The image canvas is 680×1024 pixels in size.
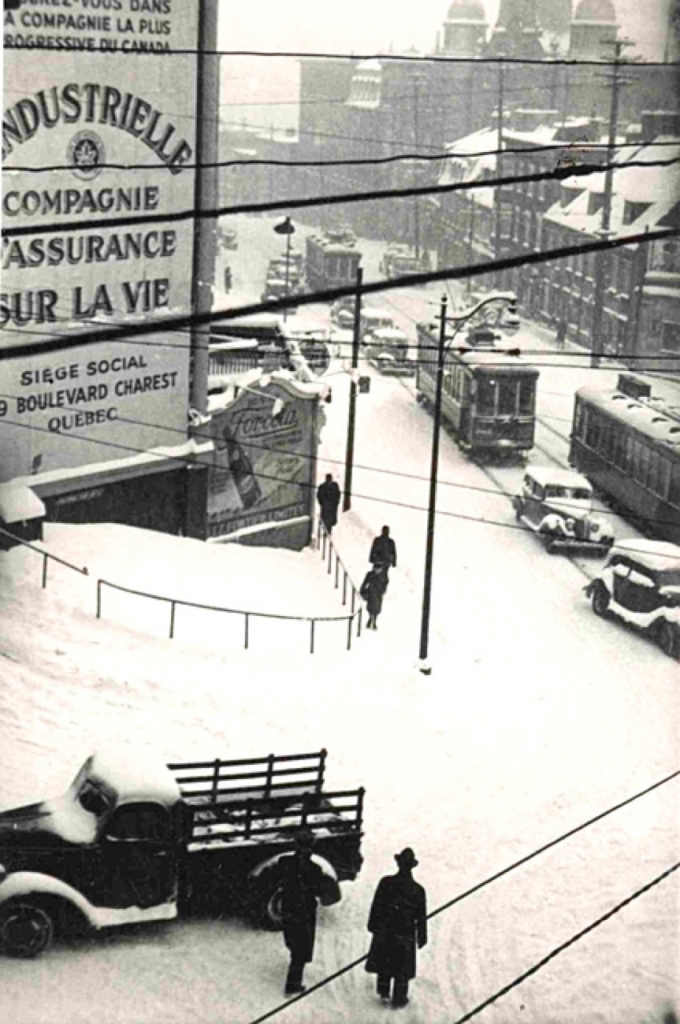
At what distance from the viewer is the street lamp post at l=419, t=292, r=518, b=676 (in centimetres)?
714

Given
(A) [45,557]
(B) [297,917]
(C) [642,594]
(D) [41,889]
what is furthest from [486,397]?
(D) [41,889]

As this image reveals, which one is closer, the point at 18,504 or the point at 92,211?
the point at 18,504

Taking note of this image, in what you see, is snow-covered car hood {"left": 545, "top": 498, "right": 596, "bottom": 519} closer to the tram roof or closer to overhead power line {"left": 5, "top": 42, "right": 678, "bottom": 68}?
the tram roof

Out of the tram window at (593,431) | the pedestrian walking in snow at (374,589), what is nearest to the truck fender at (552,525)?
the tram window at (593,431)

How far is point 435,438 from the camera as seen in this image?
305 inches

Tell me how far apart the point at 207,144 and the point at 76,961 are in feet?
13.5

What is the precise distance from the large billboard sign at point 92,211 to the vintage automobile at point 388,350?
218 centimetres

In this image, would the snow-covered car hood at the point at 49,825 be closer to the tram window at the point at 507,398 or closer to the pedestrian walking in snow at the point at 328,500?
the pedestrian walking in snow at the point at 328,500

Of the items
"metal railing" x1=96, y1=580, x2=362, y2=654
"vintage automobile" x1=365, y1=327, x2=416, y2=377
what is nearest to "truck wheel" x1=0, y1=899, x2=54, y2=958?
"metal railing" x1=96, y1=580, x2=362, y2=654

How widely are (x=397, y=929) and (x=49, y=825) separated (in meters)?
1.40

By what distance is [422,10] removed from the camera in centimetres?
759

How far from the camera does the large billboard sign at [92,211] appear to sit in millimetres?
6574

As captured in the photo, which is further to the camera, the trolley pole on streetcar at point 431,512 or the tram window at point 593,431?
the tram window at point 593,431

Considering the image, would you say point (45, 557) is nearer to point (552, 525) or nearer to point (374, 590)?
point (374, 590)
